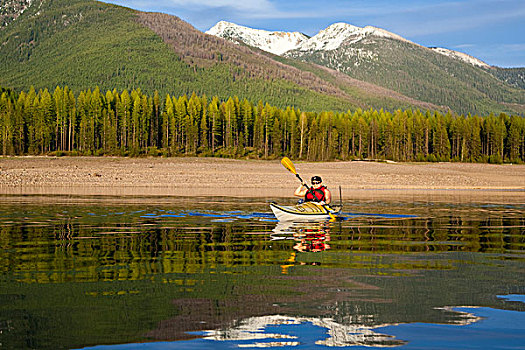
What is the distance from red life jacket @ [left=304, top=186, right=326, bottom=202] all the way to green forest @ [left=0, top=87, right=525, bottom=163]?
3774 inches

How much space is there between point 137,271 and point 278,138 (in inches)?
5155

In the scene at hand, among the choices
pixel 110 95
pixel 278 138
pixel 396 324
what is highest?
pixel 110 95

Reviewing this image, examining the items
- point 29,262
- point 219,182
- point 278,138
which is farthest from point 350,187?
point 278,138

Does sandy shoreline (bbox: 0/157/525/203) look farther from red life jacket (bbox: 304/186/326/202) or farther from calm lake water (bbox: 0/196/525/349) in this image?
calm lake water (bbox: 0/196/525/349)

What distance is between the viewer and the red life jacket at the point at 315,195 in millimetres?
29761

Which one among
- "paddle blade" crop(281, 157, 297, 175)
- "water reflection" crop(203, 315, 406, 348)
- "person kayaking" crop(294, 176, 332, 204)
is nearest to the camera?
"water reflection" crop(203, 315, 406, 348)

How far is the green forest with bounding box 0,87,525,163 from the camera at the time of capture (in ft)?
421

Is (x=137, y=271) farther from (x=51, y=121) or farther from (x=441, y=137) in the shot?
(x=441, y=137)

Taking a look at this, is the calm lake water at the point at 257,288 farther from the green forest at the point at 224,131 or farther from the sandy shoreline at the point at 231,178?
the green forest at the point at 224,131

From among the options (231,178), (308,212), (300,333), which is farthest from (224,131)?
(300,333)

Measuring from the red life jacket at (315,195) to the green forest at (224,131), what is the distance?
314 ft

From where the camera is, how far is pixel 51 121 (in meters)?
128

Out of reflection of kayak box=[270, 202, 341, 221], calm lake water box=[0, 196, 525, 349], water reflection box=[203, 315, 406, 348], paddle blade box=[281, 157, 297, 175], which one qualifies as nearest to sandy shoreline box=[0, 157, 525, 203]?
paddle blade box=[281, 157, 297, 175]

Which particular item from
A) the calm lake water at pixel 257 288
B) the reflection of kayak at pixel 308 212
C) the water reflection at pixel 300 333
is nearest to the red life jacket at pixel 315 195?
the reflection of kayak at pixel 308 212
